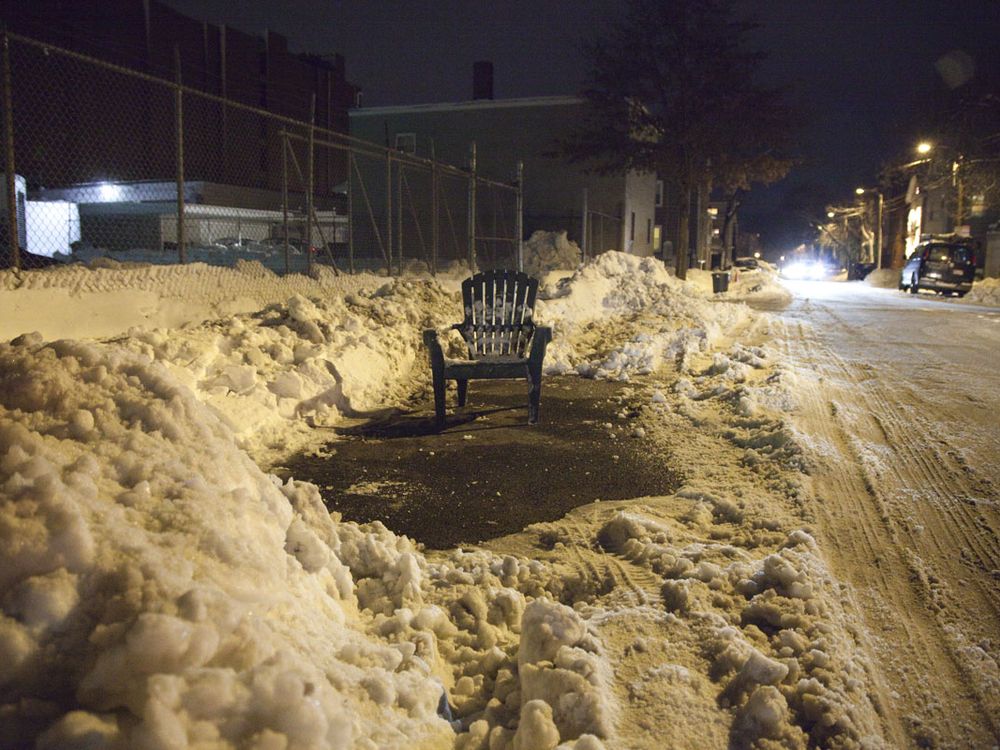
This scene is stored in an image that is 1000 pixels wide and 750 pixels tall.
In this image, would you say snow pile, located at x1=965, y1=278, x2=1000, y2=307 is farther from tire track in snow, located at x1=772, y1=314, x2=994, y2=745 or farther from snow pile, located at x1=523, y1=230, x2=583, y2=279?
tire track in snow, located at x1=772, y1=314, x2=994, y2=745

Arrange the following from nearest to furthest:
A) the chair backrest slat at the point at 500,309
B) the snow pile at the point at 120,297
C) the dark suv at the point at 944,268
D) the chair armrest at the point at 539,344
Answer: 1. the snow pile at the point at 120,297
2. the chair armrest at the point at 539,344
3. the chair backrest slat at the point at 500,309
4. the dark suv at the point at 944,268

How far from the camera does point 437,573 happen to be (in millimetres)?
3264

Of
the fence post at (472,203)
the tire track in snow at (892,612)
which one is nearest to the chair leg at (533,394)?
the tire track in snow at (892,612)

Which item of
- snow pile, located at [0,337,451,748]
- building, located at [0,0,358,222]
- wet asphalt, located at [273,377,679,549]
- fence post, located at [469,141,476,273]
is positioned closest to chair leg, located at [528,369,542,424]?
wet asphalt, located at [273,377,679,549]

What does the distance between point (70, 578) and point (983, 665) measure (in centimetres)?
297

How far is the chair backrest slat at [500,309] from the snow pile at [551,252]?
54.3ft

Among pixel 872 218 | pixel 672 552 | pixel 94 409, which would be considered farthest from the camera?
pixel 872 218

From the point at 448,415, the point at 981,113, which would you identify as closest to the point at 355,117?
the point at 981,113

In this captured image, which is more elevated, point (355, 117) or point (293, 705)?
point (355, 117)

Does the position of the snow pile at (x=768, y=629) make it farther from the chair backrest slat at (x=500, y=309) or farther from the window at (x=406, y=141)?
the window at (x=406, y=141)

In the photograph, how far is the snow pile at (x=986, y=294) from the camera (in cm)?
2305

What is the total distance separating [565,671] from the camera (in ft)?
7.68

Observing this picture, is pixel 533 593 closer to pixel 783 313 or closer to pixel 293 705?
pixel 293 705

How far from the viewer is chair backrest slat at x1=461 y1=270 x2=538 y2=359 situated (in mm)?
7367
